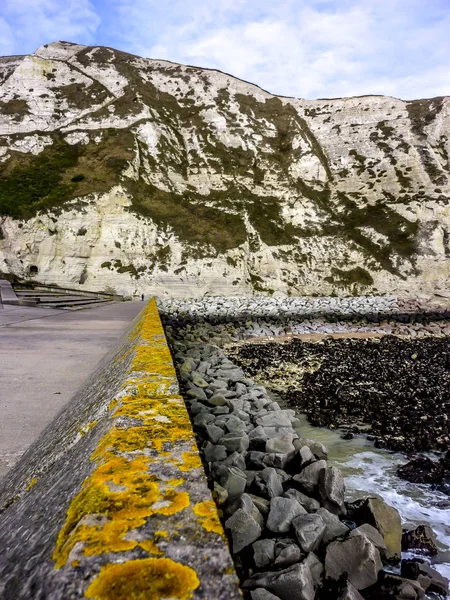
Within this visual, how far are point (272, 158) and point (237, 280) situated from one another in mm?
23125

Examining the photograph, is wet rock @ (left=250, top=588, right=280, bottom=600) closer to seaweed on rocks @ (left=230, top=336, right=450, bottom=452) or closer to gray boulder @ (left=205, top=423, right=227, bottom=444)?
gray boulder @ (left=205, top=423, right=227, bottom=444)

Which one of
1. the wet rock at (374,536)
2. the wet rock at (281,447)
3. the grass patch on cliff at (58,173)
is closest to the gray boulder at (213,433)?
the wet rock at (281,447)

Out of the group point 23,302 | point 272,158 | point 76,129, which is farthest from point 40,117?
point 23,302

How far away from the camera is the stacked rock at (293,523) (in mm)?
2373

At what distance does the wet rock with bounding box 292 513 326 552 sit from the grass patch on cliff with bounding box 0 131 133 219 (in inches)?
1586

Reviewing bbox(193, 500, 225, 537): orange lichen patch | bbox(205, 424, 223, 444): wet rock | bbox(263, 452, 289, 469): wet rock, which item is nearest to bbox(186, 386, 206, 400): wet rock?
bbox(205, 424, 223, 444): wet rock

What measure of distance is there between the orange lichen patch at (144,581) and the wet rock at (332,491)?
3.06m

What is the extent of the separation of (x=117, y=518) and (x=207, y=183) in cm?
4973

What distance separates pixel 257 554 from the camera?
2492 mm

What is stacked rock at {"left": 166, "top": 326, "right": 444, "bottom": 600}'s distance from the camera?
237 cm

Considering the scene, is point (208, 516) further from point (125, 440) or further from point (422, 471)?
point (422, 471)

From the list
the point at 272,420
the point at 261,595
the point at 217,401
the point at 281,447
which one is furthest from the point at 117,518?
the point at 217,401

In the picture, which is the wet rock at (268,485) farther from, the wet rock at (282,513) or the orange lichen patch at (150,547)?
the orange lichen patch at (150,547)

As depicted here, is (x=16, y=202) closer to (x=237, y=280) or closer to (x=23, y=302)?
(x=237, y=280)
